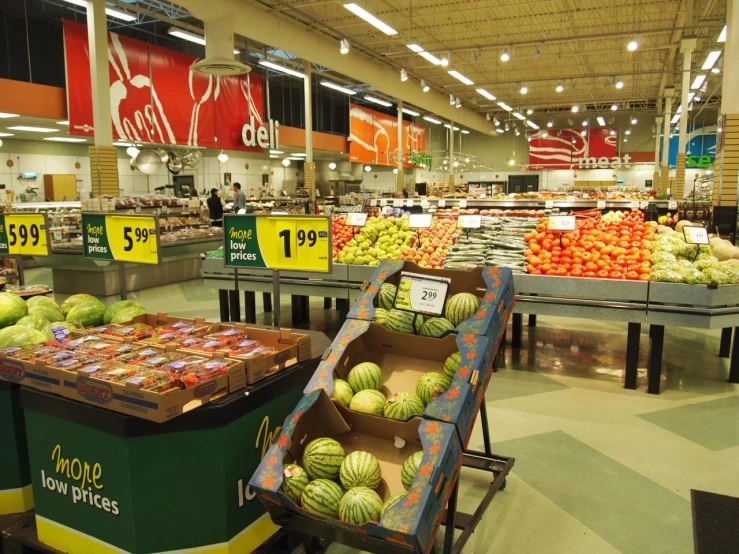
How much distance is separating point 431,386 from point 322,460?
1.66 ft

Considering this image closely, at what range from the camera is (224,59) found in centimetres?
921

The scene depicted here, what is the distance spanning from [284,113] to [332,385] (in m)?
20.2

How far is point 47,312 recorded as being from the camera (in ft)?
10.4

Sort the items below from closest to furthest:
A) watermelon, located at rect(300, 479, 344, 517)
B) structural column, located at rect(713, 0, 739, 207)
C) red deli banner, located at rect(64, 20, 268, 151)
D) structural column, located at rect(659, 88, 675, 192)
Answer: watermelon, located at rect(300, 479, 344, 517) → structural column, located at rect(713, 0, 739, 207) → red deli banner, located at rect(64, 20, 268, 151) → structural column, located at rect(659, 88, 675, 192)

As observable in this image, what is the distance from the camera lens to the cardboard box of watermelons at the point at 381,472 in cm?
170

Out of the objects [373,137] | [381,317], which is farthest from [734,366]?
[373,137]

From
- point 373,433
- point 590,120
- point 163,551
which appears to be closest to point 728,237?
point 373,433

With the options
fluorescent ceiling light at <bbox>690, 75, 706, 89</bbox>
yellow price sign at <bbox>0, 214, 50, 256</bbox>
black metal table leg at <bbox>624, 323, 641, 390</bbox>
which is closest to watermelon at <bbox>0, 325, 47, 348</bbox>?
yellow price sign at <bbox>0, 214, 50, 256</bbox>

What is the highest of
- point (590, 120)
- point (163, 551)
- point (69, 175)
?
point (590, 120)

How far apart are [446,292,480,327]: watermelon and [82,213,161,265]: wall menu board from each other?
164 cm

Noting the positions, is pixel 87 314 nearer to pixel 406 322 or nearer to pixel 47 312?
pixel 47 312

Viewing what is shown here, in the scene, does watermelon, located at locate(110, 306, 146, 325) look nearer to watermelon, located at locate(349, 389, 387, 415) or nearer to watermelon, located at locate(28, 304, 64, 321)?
watermelon, located at locate(28, 304, 64, 321)

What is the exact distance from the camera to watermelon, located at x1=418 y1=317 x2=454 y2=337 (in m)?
2.38

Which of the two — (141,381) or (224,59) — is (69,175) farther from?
(141,381)
